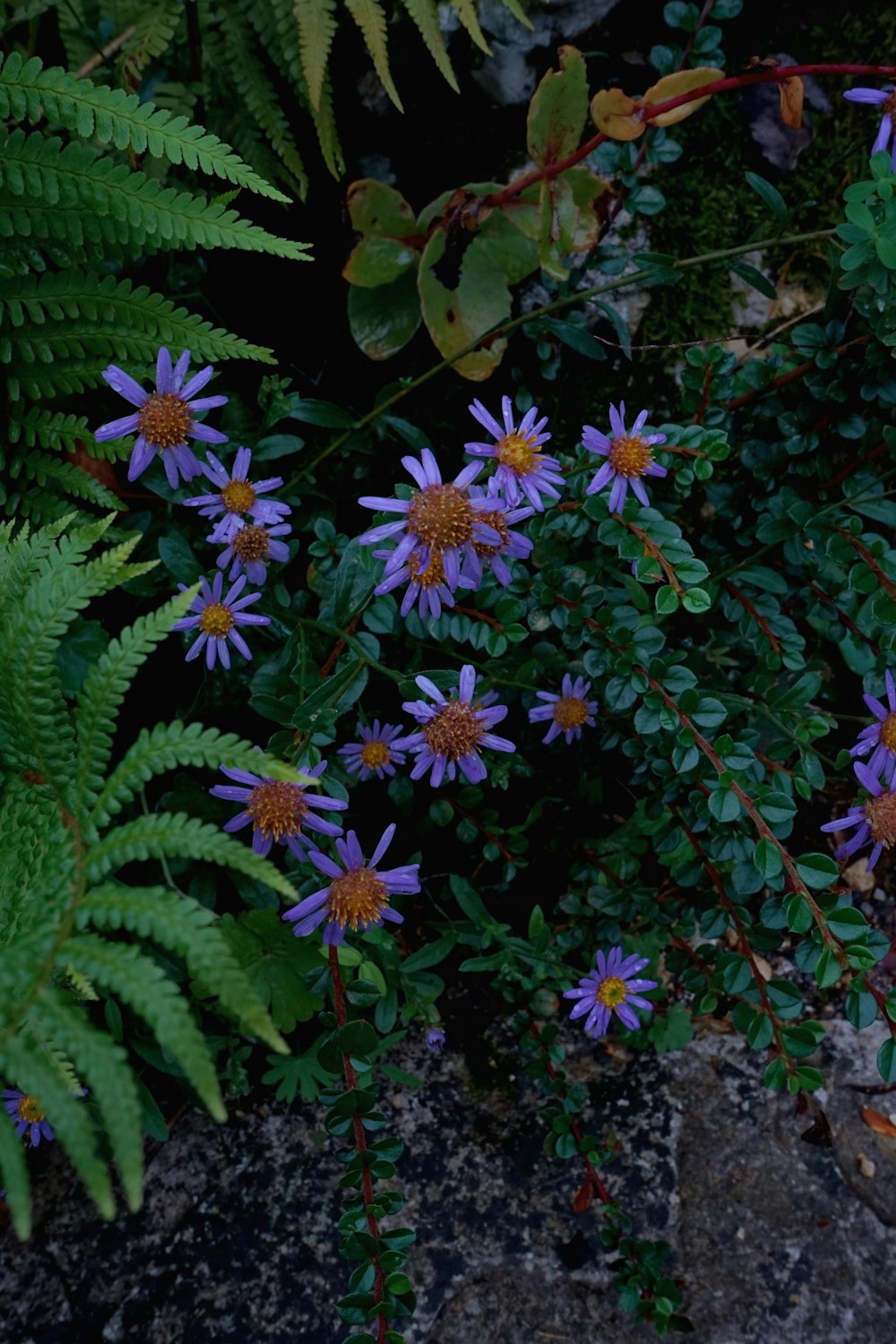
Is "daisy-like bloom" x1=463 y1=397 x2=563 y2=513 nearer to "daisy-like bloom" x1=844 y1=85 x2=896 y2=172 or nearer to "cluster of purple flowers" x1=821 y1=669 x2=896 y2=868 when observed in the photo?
"cluster of purple flowers" x1=821 y1=669 x2=896 y2=868

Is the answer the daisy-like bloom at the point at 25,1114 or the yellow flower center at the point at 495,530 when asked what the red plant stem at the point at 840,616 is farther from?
the daisy-like bloom at the point at 25,1114

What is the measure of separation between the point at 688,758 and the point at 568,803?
774mm

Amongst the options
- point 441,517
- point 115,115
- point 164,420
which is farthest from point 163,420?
point 441,517

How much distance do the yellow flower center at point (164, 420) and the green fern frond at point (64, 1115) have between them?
1.22 meters

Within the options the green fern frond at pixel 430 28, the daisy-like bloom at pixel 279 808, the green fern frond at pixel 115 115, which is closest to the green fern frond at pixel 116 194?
the green fern frond at pixel 115 115

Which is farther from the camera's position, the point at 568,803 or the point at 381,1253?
the point at 568,803

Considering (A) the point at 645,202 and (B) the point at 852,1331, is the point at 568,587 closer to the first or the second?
(A) the point at 645,202

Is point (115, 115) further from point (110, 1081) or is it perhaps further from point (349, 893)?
point (110, 1081)

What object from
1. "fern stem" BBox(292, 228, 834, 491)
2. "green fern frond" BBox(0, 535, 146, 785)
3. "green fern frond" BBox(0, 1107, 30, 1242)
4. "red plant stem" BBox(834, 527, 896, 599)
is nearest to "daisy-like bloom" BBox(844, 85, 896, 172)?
"fern stem" BBox(292, 228, 834, 491)

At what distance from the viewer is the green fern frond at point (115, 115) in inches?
73.4

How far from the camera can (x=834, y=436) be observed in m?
2.57

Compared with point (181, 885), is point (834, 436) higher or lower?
higher

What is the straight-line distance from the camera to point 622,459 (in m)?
2.00

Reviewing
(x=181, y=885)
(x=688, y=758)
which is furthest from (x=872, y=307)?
(x=181, y=885)
